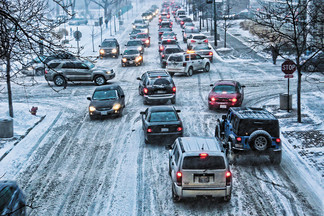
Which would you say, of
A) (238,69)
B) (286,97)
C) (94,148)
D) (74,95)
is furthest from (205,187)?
(238,69)

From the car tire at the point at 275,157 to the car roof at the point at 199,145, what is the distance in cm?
296

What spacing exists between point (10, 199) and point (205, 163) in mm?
4583

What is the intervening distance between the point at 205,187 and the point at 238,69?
2604 cm

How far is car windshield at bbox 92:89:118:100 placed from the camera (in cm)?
2347

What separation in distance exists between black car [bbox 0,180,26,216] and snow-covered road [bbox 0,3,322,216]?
167cm

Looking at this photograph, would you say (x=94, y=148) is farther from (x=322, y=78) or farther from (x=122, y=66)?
(x=122, y=66)

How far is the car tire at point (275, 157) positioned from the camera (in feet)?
50.0

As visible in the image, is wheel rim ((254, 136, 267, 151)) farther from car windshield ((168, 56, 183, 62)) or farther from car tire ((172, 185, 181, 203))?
car windshield ((168, 56, 183, 62))

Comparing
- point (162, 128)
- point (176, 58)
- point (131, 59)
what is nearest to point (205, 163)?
point (162, 128)

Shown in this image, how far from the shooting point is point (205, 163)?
38.9 feet

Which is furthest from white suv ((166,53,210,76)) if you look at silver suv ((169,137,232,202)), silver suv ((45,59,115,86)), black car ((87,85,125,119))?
silver suv ((169,137,232,202))

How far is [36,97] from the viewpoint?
2908 centimetres

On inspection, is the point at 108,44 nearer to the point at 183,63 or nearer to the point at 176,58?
the point at 176,58

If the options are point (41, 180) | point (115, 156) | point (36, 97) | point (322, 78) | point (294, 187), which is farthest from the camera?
point (322, 78)
